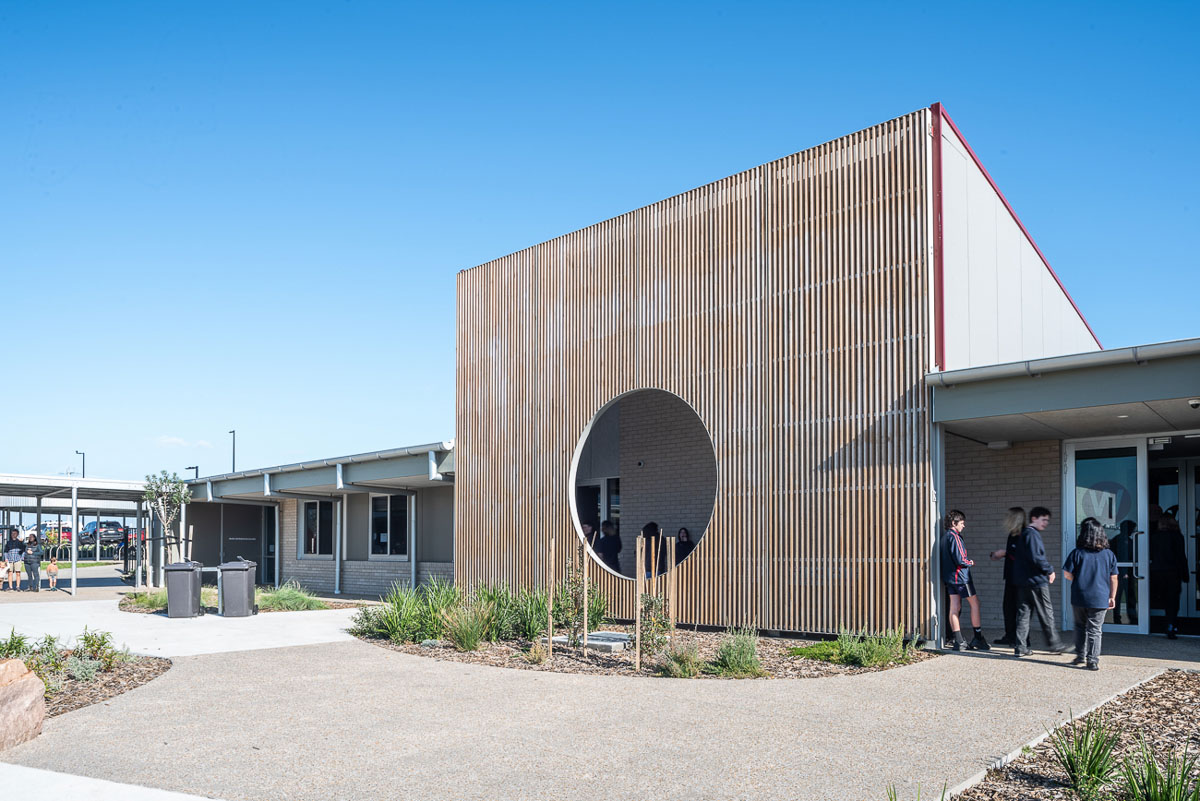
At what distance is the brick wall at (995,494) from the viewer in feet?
42.9

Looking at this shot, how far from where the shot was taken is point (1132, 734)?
675cm

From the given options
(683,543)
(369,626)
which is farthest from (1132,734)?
(683,543)

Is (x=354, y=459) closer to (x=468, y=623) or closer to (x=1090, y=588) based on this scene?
(x=468, y=623)

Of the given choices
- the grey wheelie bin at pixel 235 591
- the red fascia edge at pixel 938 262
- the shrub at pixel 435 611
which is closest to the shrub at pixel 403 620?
the shrub at pixel 435 611

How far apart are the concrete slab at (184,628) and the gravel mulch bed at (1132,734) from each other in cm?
932

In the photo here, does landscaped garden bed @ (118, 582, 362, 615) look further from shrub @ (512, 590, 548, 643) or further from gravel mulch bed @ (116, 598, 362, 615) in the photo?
shrub @ (512, 590, 548, 643)

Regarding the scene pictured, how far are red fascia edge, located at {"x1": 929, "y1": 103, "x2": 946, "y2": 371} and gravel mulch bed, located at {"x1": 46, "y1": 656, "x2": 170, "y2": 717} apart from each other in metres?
9.01

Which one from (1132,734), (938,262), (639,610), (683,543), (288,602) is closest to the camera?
(1132,734)

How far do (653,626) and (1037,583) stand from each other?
4.06 meters

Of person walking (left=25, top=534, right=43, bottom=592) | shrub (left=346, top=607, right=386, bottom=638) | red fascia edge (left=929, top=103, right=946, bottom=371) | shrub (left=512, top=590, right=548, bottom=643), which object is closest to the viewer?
red fascia edge (left=929, top=103, right=946, bottom=371)

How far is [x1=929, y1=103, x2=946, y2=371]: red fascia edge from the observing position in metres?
11.5

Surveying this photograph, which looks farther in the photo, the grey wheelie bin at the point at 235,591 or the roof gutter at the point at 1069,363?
the grey wheelie bin at the point at 235,591

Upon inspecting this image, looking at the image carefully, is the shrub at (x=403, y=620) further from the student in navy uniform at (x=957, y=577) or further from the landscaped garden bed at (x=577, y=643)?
the student in navy uniform at (x=957, y=577)

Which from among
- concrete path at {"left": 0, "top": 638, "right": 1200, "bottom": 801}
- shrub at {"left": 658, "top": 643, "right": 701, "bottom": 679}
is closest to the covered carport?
concrete path at {"left": 0, "top": 638, "right": 1200, "bottom": 801}
